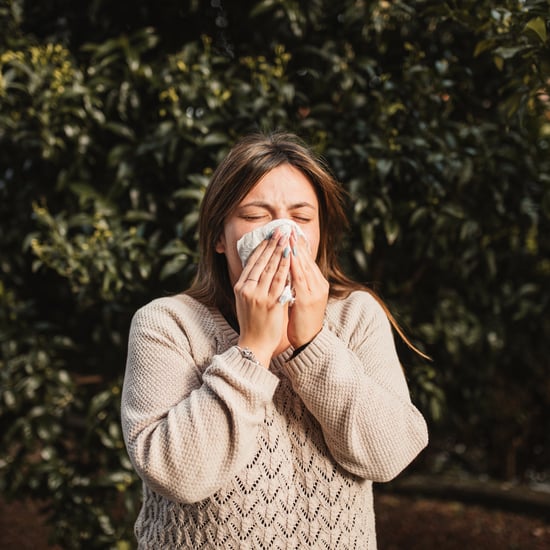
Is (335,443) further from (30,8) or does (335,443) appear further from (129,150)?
(30,8)

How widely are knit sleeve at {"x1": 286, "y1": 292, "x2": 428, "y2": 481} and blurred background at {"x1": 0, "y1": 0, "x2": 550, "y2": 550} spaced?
3.37ft

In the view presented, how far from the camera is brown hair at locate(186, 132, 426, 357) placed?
1.69m

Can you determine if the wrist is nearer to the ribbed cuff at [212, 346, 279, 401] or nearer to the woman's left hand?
the ribbed cuff at [212, 346, 279, 401]

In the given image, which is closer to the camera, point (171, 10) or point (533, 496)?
point (171, 10)

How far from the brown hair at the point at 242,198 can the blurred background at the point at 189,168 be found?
0.53 m

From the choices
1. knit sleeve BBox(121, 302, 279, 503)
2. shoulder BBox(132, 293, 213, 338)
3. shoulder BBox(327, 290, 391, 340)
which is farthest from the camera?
shoulder BBox(327, 290, 391, 340)

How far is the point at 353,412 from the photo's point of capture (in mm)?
1479

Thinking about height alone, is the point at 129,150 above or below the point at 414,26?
below

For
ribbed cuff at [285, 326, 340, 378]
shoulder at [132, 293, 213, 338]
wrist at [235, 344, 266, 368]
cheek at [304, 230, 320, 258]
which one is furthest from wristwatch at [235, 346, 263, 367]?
cheek at [304, 230, 320, 258]

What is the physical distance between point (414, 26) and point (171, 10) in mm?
1073

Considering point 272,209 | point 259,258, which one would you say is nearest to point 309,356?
point 259,258

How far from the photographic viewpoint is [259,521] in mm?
1520

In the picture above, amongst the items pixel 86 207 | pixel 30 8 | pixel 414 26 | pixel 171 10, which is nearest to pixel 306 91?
pixel 414 26

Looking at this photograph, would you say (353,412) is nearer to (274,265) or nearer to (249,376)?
(249,376)
